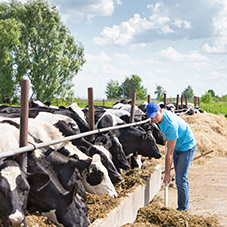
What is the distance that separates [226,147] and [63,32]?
1139 inches

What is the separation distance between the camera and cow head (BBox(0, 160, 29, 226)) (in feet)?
11.8

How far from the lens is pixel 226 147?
13492 millimetres

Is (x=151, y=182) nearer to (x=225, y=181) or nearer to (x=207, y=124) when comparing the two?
(x=225, y=181)

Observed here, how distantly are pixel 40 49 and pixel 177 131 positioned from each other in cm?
3198

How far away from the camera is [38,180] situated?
4098mm

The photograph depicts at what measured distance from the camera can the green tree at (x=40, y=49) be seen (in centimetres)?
3512

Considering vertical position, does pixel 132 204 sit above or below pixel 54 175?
below

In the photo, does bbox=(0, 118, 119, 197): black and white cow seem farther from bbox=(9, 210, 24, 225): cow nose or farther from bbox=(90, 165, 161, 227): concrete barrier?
bbox=(9, 210, 24, 225): cow nose

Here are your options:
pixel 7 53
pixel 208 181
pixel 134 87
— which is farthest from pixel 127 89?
pixel 208 181

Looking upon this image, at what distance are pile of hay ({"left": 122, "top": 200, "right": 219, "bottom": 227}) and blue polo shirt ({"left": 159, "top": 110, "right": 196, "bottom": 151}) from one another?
114 cm

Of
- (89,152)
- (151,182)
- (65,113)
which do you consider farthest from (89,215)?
(65,113)

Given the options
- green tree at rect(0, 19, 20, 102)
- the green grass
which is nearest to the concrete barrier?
green tree at rect(0, 19, 20, 102)

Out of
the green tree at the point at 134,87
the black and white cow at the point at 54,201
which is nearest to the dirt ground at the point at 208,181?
the black and white cow at the point at 54,201

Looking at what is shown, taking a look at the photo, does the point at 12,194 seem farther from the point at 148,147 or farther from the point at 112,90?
the point at 112,90
